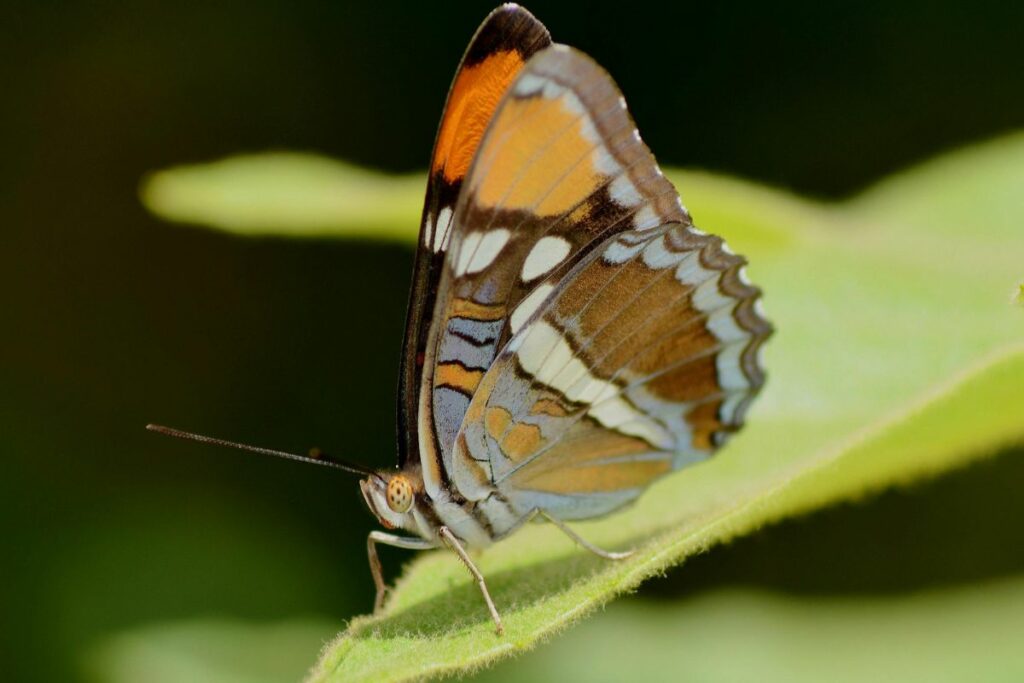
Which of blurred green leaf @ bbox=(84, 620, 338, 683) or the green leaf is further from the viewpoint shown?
blurred green leaf @ bbox=(84, 620, 338, 683)

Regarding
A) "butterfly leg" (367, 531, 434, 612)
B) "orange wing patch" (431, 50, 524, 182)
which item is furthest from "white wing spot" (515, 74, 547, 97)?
"butterfly leg" (367, 531, 434, 612)

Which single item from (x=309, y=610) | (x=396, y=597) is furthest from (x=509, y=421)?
(x=309, y=610)

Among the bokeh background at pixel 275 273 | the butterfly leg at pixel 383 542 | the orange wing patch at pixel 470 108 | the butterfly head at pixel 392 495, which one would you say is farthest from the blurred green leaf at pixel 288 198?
the bokeh background at pixel 275 273

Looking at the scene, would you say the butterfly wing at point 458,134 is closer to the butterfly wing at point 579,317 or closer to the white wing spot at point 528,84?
the butterfly wing at point 579,317

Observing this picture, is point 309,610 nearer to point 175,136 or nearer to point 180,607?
point 180,607

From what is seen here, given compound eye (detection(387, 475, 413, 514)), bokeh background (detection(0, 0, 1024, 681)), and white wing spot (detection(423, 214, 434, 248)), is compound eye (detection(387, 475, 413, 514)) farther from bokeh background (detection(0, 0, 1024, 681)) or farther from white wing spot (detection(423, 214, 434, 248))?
bokeh background (detection(0, 0, 1024, 681))

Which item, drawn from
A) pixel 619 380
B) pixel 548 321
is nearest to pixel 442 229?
pixel 548 321

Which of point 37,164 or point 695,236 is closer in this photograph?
point 695,236
